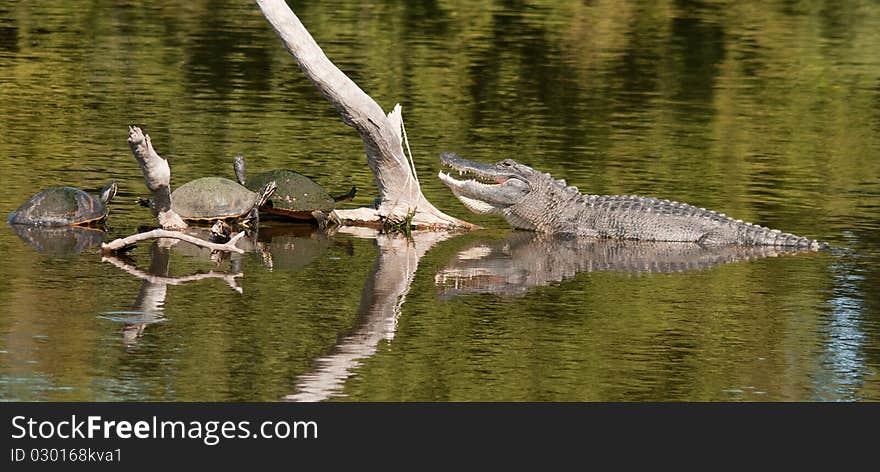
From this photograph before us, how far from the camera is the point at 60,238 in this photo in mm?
14570

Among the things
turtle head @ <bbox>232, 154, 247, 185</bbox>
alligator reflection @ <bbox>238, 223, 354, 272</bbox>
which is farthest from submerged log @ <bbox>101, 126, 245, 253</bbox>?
turtle head @ <bbox>232, 154, 247, 185</bbox>

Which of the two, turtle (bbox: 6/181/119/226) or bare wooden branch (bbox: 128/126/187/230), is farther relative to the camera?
turtle (bbox: 6/181/119/226)

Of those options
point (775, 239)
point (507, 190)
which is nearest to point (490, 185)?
point (507, 190)

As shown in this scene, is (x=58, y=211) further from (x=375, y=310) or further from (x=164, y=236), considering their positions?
(x=375, y=310)

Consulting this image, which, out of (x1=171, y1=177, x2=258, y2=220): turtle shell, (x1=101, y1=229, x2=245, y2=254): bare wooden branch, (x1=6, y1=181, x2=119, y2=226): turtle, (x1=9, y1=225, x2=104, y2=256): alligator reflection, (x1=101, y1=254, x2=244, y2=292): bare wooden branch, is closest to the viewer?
(x1=101, y1=254, x2=244, y2=292): bare wooden branch

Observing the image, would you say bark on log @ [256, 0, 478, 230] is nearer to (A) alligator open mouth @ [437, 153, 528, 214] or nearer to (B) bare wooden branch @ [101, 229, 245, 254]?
(A) alligator open mouth @ [437, 153, 528, 214]

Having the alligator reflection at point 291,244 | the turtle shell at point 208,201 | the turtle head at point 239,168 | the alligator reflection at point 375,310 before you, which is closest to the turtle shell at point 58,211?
the turtle shell at point 208,201

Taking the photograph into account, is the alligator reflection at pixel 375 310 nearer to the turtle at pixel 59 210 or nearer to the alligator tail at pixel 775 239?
the turtle at pixel 59 210

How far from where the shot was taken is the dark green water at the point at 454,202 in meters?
10.8

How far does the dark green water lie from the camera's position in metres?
10.8

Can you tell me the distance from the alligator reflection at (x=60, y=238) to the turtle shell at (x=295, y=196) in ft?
5.64

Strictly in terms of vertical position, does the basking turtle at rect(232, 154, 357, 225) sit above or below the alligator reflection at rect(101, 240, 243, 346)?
below

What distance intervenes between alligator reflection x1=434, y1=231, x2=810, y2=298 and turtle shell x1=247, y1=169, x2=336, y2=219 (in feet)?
4.93
